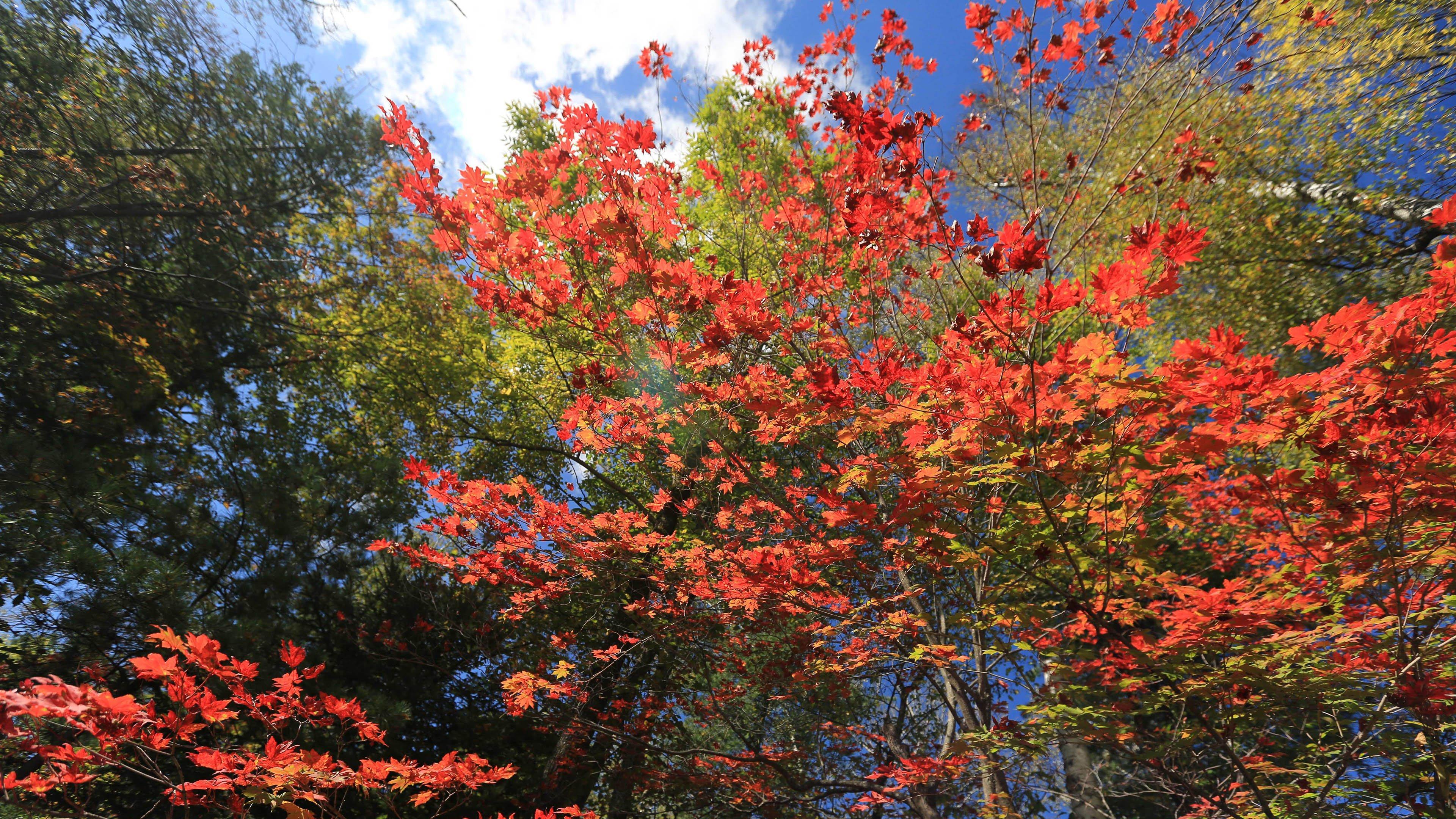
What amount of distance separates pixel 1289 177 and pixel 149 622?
10490mm

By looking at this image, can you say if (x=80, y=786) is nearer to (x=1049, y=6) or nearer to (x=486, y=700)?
(x=486, y=700)

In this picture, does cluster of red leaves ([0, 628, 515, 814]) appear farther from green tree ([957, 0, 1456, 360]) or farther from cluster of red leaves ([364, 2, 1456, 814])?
green tree ([957, 0, 1456, 360])

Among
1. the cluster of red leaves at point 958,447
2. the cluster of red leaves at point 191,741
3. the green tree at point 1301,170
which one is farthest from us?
the green tree at point 1301,170

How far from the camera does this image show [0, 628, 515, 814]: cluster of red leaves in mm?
1909

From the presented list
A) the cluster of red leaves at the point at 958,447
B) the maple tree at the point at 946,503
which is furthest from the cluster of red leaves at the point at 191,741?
the cluster of red leaves at the point at 958,447

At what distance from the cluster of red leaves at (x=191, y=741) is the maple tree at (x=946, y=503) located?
0.09ft

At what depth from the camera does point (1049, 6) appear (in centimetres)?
348

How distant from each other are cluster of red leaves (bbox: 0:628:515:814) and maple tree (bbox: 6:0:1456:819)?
28mm

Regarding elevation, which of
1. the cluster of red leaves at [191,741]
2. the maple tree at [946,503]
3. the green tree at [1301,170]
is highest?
the green tree at [1301,170]

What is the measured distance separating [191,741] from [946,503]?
344 cm

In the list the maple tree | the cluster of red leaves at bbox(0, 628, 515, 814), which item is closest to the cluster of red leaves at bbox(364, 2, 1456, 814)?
the maple tree

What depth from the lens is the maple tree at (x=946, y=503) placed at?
2328 millimetres

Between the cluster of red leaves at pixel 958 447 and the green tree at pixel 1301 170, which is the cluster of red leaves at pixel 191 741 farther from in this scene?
the green tree at pixel 1301 170

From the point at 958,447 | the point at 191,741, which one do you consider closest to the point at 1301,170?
the point at 958,447
